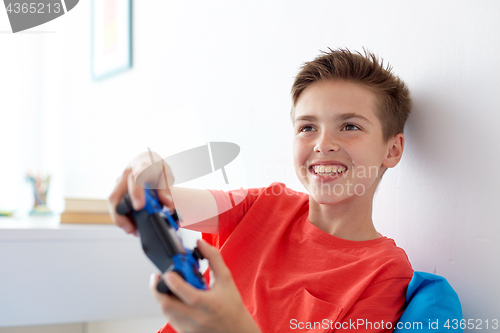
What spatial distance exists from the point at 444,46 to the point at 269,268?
1.55 ft

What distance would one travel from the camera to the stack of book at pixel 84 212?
1.26 metres

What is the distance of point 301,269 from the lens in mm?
711

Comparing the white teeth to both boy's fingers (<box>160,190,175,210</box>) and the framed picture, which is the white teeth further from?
the framed picture

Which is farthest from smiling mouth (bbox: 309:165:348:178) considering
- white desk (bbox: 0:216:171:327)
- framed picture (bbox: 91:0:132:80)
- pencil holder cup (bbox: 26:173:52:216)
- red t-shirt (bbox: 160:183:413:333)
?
pencil holder cup (bbox: 26:173:52:216)

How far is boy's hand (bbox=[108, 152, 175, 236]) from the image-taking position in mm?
392

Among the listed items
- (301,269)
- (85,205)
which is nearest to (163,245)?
(301,269)

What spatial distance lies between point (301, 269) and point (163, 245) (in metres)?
0.41

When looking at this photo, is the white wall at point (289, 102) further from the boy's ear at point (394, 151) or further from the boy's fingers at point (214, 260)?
the boy's fingers at point (214, 260)

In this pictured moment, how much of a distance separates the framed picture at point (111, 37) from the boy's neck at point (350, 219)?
1146 millimetres

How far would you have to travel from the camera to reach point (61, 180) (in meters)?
2.25

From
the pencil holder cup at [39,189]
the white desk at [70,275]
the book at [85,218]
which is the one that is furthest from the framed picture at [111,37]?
the white desk at [70,275]

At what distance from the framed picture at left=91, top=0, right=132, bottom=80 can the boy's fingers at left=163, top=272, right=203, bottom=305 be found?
4.64ft

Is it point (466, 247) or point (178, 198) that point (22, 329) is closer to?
point (178, 198)

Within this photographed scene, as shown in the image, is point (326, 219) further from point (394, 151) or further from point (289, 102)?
point (289, 102)
